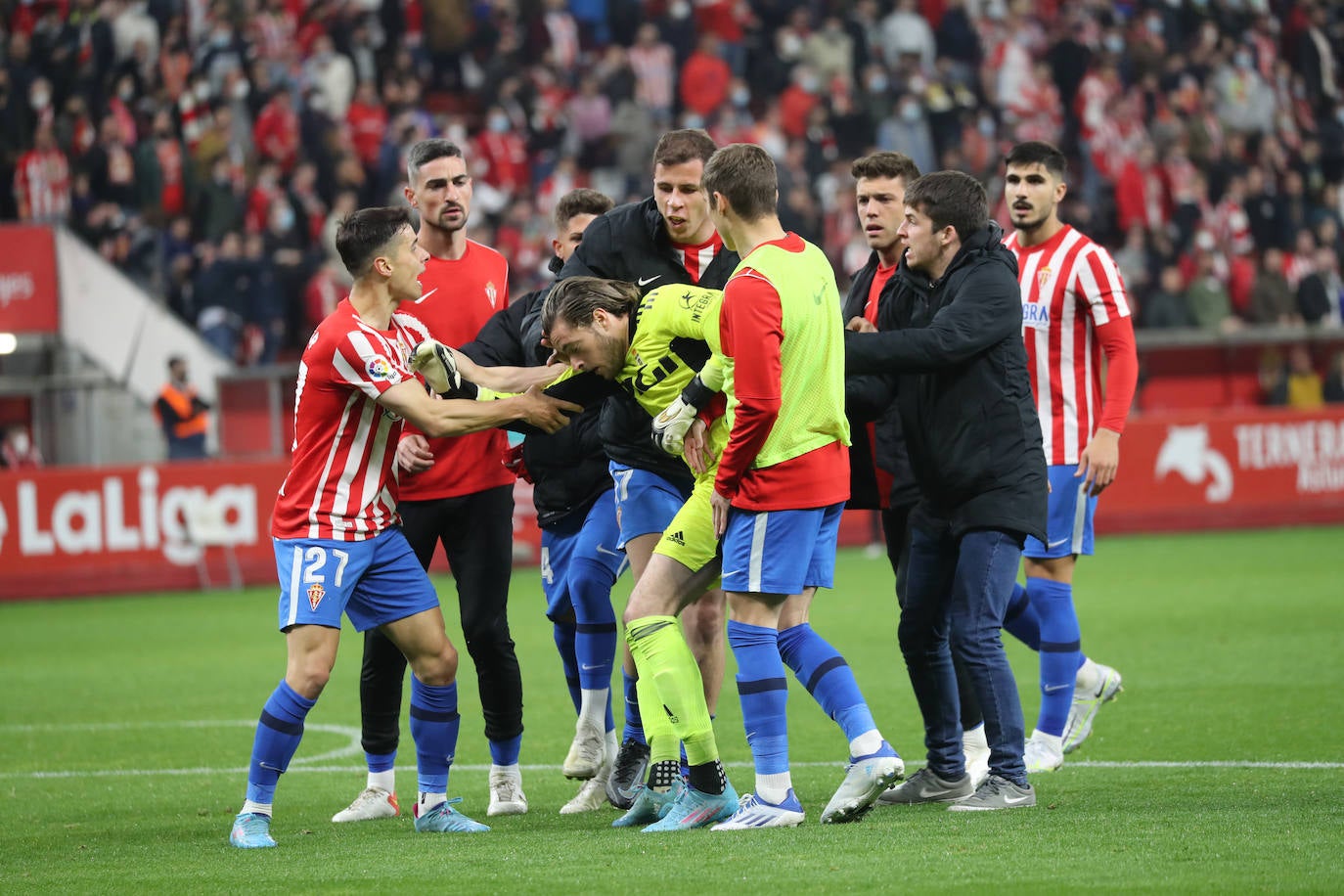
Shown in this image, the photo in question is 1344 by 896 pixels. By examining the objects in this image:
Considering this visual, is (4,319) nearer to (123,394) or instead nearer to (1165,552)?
(123,394)

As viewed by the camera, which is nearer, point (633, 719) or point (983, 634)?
point (983, 634)

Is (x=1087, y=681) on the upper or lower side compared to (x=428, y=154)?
lower

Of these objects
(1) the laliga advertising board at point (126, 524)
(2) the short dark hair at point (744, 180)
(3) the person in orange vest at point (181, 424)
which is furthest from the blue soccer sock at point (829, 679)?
(3) the person in orange vest at point (181, 424)

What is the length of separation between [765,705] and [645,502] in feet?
3.55

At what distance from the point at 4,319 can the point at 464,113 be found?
22.1ft

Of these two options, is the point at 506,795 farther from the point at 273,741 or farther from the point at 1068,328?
the point at 1068,328

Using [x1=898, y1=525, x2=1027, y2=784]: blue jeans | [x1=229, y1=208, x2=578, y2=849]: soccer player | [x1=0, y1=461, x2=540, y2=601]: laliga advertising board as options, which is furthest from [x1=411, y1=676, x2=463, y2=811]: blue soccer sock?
[x1=0, y1=461, x2=540, y2=601]: laliga advertising board

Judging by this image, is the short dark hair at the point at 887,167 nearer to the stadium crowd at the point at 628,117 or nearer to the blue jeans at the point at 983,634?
the blue jeans at the point at 983,634

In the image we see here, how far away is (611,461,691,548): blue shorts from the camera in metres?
6.72

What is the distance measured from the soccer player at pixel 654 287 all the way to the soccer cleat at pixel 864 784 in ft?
2.87

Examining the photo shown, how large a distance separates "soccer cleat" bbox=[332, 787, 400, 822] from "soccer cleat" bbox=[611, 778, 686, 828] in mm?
1023

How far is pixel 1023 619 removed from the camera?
8.04m

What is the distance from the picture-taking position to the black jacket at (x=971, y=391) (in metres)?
6.20

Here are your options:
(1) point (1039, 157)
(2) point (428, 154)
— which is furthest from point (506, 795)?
(1) point (1039, 157)
